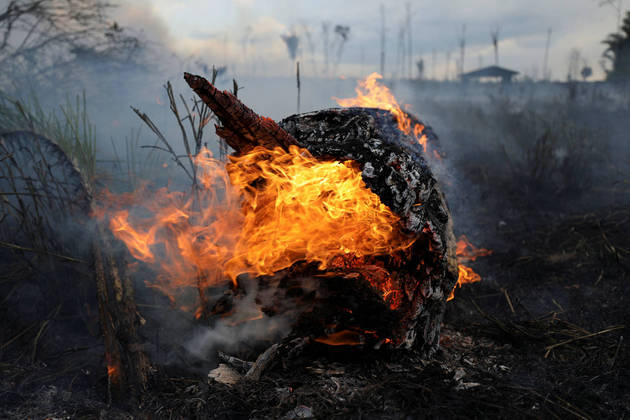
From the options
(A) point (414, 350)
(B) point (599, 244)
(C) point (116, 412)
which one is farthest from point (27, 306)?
(B) point (599, 244)

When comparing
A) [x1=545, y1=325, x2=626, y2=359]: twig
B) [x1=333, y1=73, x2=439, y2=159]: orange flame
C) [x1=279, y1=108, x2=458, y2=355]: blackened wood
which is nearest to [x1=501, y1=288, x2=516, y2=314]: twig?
[x1=545, y1=325, x2=626, y2=359]: twig

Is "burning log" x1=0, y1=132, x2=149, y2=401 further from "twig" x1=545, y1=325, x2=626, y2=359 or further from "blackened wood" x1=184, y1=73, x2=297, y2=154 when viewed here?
"twig" x1=545, y1=325, x2=626, y2=359

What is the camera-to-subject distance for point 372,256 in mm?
2516

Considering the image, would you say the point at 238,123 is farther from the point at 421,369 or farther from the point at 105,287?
the point at 421,369

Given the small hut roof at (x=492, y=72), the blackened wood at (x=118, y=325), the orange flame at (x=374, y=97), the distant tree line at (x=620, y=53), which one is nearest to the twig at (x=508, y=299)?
the orange flame at (x=374, y=97)

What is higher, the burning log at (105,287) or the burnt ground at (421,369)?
the burning log at (105,287)

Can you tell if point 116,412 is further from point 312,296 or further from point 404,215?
point 404,215

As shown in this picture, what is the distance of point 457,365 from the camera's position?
2613mm

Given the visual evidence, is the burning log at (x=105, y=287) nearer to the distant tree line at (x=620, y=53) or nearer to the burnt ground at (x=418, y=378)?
the burnt ground at (x=418, y=378)

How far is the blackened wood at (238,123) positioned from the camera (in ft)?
6.62

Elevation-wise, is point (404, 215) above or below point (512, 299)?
above

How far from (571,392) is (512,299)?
1.83 m

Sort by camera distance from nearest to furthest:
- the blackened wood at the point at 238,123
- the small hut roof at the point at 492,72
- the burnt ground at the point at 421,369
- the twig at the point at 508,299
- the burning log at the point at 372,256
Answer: the blackened wood at the point at 238,123
the burnt ground at the point at 421,369
the burning log at the point at 372,256
the twig at the point at 508,299
the small hut roof at the point at 492,72

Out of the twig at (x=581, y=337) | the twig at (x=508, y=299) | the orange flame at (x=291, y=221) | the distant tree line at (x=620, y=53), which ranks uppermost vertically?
the distant tree line at (x=620, y=53)
